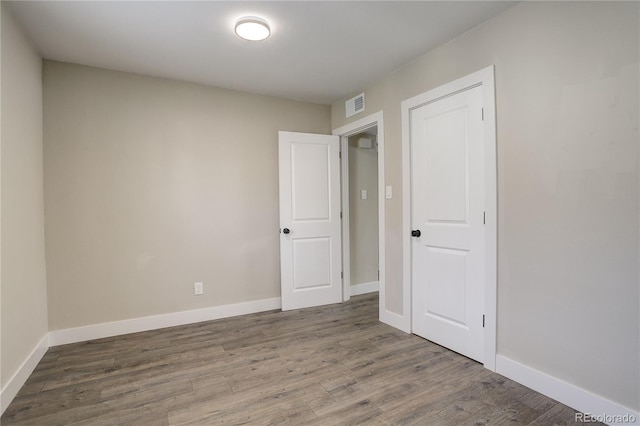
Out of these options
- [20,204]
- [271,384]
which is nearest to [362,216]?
[271,384]

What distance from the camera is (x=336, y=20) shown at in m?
2.26

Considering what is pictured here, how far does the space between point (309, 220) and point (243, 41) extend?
2.01 m

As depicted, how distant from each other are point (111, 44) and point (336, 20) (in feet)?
5.83

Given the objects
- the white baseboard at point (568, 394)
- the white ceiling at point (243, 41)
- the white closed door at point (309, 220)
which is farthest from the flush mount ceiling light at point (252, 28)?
the white baseboard at point (568, 394)

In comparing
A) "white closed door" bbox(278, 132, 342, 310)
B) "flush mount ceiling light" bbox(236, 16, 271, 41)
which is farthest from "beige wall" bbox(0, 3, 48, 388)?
"white closed door" bbox(278, 132, 342, 310)

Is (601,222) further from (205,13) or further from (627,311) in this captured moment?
(205,13)

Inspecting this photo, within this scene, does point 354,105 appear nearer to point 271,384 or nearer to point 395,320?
point 395,320

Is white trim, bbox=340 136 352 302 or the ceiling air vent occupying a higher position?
the ceiling air vent

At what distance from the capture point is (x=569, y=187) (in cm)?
184

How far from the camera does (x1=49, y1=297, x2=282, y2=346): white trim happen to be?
287 cm

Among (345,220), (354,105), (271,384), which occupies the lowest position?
(271,384)

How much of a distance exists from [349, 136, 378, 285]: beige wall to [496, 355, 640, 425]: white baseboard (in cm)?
233

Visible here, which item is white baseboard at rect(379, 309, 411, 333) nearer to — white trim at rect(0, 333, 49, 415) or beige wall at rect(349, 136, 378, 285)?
beige wall at rect(349, 136, 378, 285)
